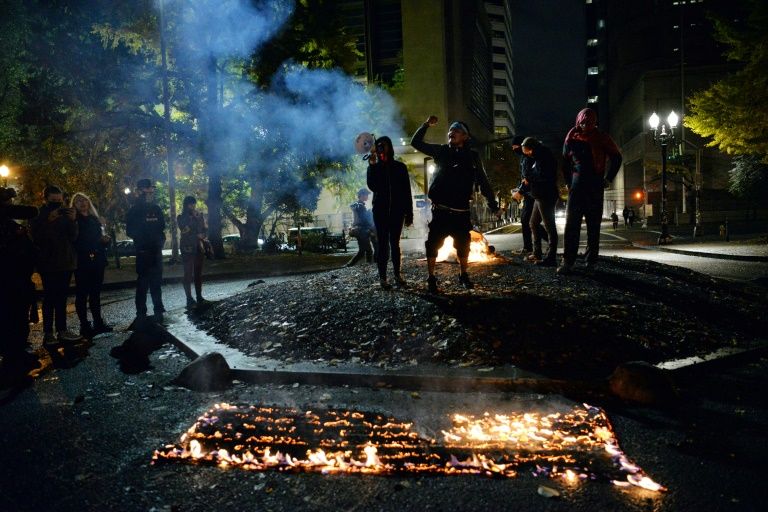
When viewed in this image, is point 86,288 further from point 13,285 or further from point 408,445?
point 408,445

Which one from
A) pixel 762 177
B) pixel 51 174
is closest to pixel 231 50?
pixel 51 174

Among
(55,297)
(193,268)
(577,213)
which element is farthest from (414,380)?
(193,268)

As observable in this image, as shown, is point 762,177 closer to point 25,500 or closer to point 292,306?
point 292,306

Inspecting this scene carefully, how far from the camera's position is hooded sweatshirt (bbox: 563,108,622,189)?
689 centimetres

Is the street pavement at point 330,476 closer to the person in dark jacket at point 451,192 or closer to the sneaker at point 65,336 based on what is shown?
the sneaker at point 65,336

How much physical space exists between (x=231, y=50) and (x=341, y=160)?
6757 millimetres

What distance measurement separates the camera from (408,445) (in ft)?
9.93

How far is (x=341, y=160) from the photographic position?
985 inches

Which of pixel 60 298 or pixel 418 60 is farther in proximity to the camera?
pixel 418 60

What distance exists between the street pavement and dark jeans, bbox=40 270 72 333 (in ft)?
6.86

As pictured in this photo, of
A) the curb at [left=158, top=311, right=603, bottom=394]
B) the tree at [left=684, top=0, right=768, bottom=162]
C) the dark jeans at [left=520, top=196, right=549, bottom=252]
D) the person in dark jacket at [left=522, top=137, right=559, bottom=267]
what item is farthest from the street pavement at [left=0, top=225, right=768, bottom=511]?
the tree at [left=684, top=0, right=768, bottom=162]

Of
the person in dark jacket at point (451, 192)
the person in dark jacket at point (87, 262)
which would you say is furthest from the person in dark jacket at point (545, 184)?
the person in dark jacket at point (87, 262)

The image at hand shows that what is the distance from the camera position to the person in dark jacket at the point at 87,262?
23.4 ft

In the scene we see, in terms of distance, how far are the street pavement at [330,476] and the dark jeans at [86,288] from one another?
260 centimetres
